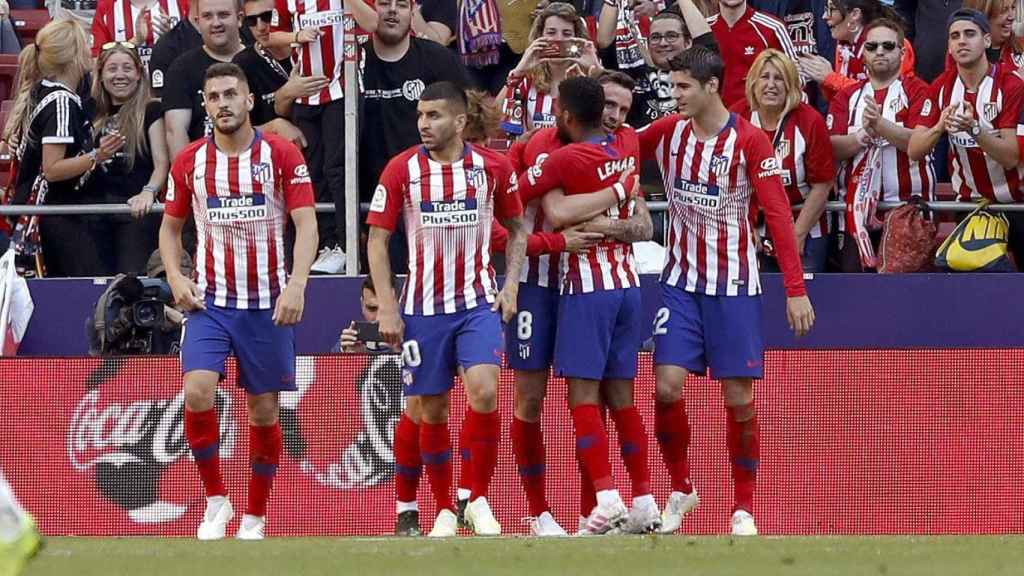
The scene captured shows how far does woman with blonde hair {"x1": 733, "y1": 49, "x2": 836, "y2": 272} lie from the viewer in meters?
11.0

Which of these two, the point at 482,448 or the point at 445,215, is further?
the point at 482,448

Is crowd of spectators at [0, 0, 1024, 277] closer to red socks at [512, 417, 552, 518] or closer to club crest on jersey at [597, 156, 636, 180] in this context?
club crest on jersey at [597, 156, 636, 180]

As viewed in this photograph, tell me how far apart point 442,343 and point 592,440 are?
888mm

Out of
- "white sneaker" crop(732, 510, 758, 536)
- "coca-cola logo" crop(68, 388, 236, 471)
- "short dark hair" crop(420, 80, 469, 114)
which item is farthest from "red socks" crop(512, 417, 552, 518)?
"coca-cola logo" crop(68, 388, 236, 471)

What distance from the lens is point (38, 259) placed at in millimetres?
11953

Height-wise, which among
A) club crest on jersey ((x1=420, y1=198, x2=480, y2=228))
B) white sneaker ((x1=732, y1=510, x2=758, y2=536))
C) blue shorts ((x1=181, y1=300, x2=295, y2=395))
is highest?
club crest on jersey ((x1=420, y1=198, x2=480, y2=228))

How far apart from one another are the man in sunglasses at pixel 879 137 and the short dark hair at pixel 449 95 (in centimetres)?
322

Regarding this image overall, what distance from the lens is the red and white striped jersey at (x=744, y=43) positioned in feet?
39.1

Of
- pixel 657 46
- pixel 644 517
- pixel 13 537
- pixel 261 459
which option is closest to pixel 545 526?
pixel 644 517

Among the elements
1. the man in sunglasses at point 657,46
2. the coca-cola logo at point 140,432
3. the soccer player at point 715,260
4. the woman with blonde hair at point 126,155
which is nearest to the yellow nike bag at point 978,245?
the man in sunglasses at point 657,46

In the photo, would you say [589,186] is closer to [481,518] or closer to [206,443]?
[481,518]

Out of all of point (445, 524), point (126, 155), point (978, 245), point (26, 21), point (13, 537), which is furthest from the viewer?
point (26, 21)

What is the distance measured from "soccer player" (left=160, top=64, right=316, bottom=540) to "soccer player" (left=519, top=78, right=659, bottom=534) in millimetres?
1252

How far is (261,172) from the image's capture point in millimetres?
9234
